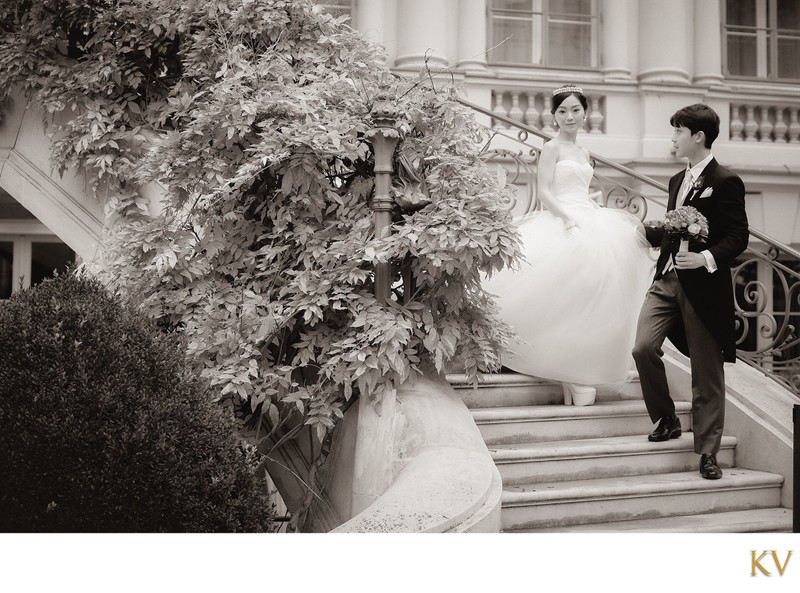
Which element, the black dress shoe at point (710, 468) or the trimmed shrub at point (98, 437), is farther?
the black dress shoe at point (710, 468)

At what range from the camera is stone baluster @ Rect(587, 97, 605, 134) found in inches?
447

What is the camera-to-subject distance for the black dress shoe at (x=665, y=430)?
19.0ft

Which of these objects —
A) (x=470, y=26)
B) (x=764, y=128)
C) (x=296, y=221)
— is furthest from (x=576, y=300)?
(x=764, y=128)

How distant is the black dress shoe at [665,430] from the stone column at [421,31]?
623cm

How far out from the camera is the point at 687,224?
539 centimetres

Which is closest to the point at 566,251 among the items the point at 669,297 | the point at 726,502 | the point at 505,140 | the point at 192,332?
the point at 669,297

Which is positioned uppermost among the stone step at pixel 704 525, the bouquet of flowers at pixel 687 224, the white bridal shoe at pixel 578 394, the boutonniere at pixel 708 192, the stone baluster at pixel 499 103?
the stone baluster at pixel 499 103

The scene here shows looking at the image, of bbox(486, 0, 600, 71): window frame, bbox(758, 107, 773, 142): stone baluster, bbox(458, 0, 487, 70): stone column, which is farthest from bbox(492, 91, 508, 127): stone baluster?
bbox(758, 107, 773, 142): stone baluster

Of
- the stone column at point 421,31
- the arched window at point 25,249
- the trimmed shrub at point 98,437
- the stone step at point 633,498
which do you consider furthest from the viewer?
the stone column at point 421,31

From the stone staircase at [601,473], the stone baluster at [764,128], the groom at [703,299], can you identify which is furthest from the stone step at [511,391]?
the stone baluster at [764,128]

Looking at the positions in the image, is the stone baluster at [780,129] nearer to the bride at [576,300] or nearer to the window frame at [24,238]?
the bride at [576,300]

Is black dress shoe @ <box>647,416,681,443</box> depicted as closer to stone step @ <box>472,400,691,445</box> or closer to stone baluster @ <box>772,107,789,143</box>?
stone step @ <box>472,400,691,445</box>

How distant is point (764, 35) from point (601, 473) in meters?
9.10
